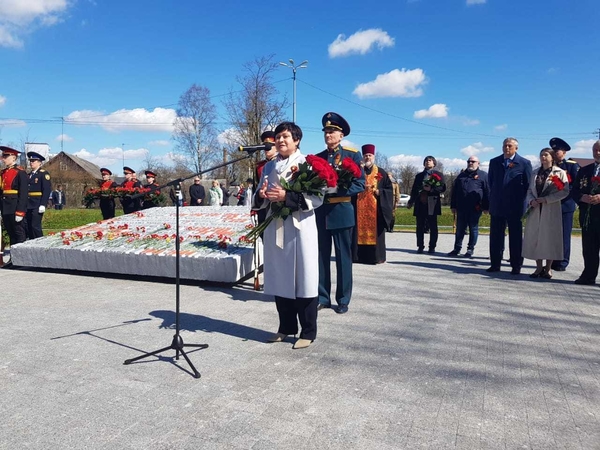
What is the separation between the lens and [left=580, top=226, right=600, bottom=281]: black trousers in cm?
719

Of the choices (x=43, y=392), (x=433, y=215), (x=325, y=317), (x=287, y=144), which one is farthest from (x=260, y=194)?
(x=433, y=215)

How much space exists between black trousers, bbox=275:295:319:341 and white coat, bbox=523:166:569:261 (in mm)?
5317

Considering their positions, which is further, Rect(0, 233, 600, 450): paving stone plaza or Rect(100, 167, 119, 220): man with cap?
Rect(100, 167, 119, 220): man with cap

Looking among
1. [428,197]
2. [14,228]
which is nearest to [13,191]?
[14,228]

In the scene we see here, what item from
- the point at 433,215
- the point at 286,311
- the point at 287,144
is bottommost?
the point at 286,311

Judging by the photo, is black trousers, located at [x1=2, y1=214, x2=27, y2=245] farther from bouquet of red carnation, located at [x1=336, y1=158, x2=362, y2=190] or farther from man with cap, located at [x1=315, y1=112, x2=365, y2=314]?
bouquet of red carnation, located at [x1=336, y1=158, x2=362, y2=190]

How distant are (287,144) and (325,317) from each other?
6.99 feet

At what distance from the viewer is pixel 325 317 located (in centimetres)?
538

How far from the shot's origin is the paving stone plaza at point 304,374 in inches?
108

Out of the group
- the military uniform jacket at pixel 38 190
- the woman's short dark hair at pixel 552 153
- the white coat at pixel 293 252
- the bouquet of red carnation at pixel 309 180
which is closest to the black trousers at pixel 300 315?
the white coat at pixel 293 252

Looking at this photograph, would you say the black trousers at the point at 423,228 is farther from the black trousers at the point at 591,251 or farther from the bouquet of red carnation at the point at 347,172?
the bouquet of red carnation at the point at 347,172

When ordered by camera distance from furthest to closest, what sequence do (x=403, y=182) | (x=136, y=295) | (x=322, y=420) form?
(x=403, y=182) → (x=136, y=295) → (x=322, y=420)

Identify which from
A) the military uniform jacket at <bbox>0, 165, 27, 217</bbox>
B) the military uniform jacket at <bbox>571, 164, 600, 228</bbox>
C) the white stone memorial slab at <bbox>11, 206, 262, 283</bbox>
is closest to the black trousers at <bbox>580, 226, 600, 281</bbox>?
the military uniform jacket at <bbox>571, 164, 600, 228</bbox>

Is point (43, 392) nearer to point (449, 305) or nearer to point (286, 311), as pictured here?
point (286, 311)
